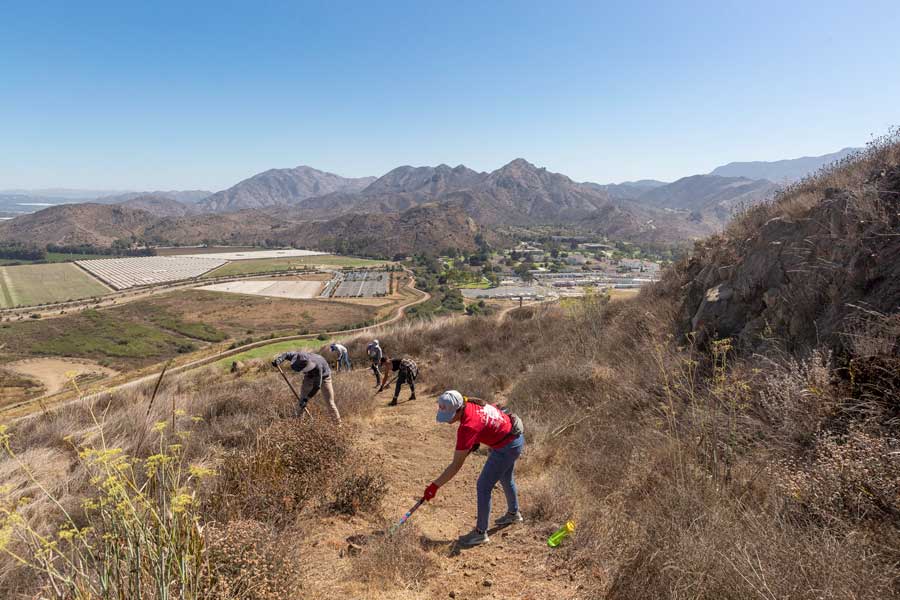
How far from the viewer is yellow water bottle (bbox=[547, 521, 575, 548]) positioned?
3709mm

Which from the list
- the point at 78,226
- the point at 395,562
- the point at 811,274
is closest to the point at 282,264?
the point at 78,226

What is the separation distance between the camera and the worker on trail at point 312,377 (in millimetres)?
6629

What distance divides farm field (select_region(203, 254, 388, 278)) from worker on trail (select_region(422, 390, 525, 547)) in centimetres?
10804

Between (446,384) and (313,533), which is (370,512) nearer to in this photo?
(313,533)

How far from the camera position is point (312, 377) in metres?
6.82

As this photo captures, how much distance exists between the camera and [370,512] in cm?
449

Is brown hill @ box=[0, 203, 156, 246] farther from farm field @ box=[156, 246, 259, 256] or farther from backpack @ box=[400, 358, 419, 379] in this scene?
backpack @ box=[400, 358, 419, 379]

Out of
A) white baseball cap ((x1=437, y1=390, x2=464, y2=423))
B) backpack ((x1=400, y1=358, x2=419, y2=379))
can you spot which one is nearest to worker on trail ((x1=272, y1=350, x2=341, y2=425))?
backpack ((x1=400, y1=358, x2=419, y2=379))

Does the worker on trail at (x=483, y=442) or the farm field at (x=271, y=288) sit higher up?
the worker on trail at (x=483, y=442)

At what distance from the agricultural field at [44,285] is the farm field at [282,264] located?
22066mm

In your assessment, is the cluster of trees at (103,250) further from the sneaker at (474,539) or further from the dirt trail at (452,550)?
the sneaker at (474,539)

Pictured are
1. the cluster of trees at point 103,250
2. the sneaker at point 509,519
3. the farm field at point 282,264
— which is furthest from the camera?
the cluster of trees at point 103,250

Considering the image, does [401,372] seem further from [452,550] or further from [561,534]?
[561,534]

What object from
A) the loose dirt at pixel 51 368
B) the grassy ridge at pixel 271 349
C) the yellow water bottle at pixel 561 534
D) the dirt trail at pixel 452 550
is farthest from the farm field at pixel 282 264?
the yellow water bottle at pixel 561 534
